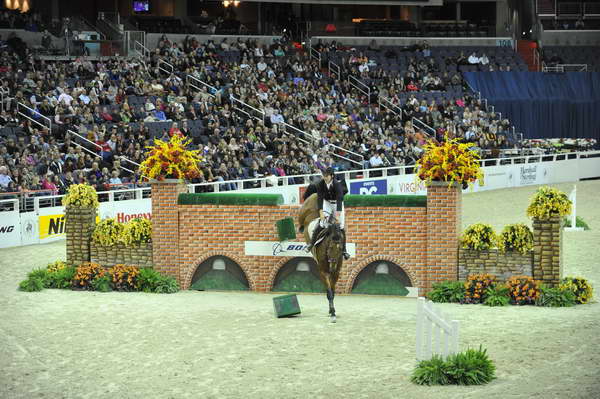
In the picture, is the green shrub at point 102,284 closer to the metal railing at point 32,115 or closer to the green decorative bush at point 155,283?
the green decorative bush at point 155,283

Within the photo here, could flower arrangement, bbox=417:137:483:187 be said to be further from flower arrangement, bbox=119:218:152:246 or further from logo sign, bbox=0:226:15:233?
logo sign, bbox=0:226:15:233

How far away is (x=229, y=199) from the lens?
19766 millimetres

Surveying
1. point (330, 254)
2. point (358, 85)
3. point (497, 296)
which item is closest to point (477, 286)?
point (497, 296)

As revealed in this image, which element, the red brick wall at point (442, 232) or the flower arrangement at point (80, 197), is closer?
the red brick wall at point (442, 232)

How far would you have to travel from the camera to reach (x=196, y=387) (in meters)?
12.6

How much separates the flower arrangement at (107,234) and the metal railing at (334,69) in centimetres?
2927

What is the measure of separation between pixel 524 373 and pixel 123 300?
8546 millimetres

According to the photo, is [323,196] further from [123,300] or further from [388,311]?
[123,300]

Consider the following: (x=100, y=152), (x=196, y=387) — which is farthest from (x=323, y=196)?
(x=100, y=152)

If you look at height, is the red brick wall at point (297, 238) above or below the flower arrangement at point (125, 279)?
above

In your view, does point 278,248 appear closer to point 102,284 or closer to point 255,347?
point 102,284

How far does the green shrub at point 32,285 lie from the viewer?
19797 mm

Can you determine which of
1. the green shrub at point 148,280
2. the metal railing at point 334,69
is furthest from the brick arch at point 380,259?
the metal railing at point 334,69

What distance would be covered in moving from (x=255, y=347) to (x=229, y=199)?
5490 millimetres
